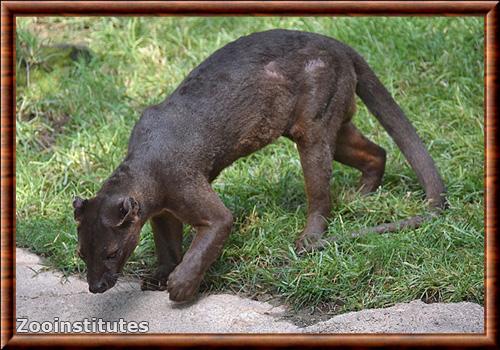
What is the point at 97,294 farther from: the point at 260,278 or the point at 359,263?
the point at 359,263

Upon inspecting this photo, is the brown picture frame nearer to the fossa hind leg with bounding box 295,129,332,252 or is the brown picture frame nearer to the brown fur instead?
the brown fur

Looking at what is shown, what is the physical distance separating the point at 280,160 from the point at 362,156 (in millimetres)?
729

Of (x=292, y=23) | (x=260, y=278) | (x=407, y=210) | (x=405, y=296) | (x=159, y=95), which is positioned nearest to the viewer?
(x=405, y=296)

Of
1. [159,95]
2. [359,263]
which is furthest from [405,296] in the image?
[159,95]

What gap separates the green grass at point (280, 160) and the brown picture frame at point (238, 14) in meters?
0.71

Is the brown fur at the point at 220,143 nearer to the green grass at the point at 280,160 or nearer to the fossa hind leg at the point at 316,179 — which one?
the fossa hind leg at the point at 316,179

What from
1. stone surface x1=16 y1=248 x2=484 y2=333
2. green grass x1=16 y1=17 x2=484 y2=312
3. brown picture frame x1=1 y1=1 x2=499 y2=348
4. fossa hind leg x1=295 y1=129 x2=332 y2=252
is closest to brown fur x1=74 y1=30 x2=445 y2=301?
fossa hind leg x1=295 y1=129 x2=332 y2=252

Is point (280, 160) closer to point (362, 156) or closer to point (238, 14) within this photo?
point (362, 156)

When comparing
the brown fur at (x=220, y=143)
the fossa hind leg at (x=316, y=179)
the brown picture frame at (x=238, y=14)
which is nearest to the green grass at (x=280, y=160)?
the fossa hind leg at (x=316, y=179)

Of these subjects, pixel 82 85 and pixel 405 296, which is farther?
pixel 82 85

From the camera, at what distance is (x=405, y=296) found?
607 cm

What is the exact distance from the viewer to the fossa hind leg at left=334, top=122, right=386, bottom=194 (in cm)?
746

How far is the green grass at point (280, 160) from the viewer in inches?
249

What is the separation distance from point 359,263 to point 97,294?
1.80 meters
